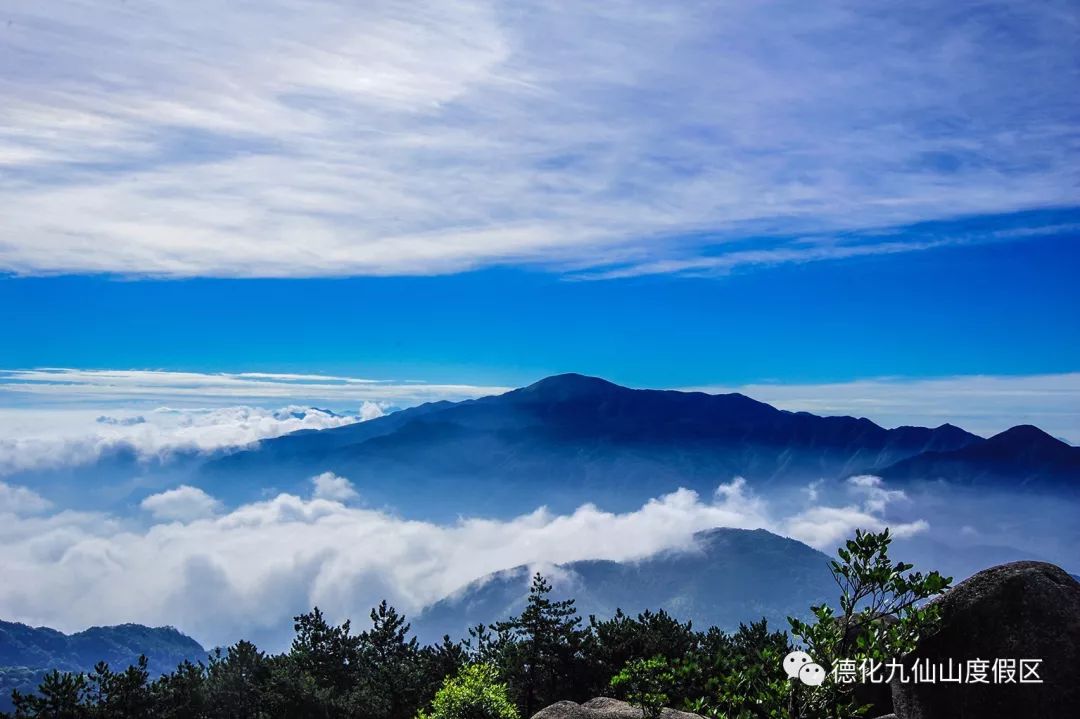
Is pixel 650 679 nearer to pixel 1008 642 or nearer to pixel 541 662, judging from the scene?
pixel 1008 642

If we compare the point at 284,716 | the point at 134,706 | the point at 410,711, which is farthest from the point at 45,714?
the point at 410,711

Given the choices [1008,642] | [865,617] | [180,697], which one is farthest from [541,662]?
[865,617]

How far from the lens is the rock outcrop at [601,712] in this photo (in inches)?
1203

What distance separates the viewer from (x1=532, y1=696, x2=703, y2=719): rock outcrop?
30.5 metres

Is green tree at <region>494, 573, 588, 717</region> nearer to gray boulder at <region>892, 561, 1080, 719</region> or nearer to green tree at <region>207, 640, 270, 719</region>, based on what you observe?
green tree at <region>207, 640, 270, 719</region>

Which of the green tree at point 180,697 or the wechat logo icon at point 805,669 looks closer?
the wechat logo icon at point 805,669

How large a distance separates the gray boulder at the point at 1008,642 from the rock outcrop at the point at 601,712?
11.1 m

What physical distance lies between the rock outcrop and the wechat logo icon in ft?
50.3

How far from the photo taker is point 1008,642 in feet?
67.7

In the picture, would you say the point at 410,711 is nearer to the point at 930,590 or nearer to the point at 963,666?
the point at 963,666

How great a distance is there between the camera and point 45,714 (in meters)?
44.0

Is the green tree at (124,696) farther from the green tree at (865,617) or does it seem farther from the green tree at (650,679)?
the green tree at (865,617)

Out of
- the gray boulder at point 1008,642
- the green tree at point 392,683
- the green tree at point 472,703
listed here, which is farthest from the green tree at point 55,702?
the gray boulder at point 1008,642

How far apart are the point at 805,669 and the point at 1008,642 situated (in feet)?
26.6
